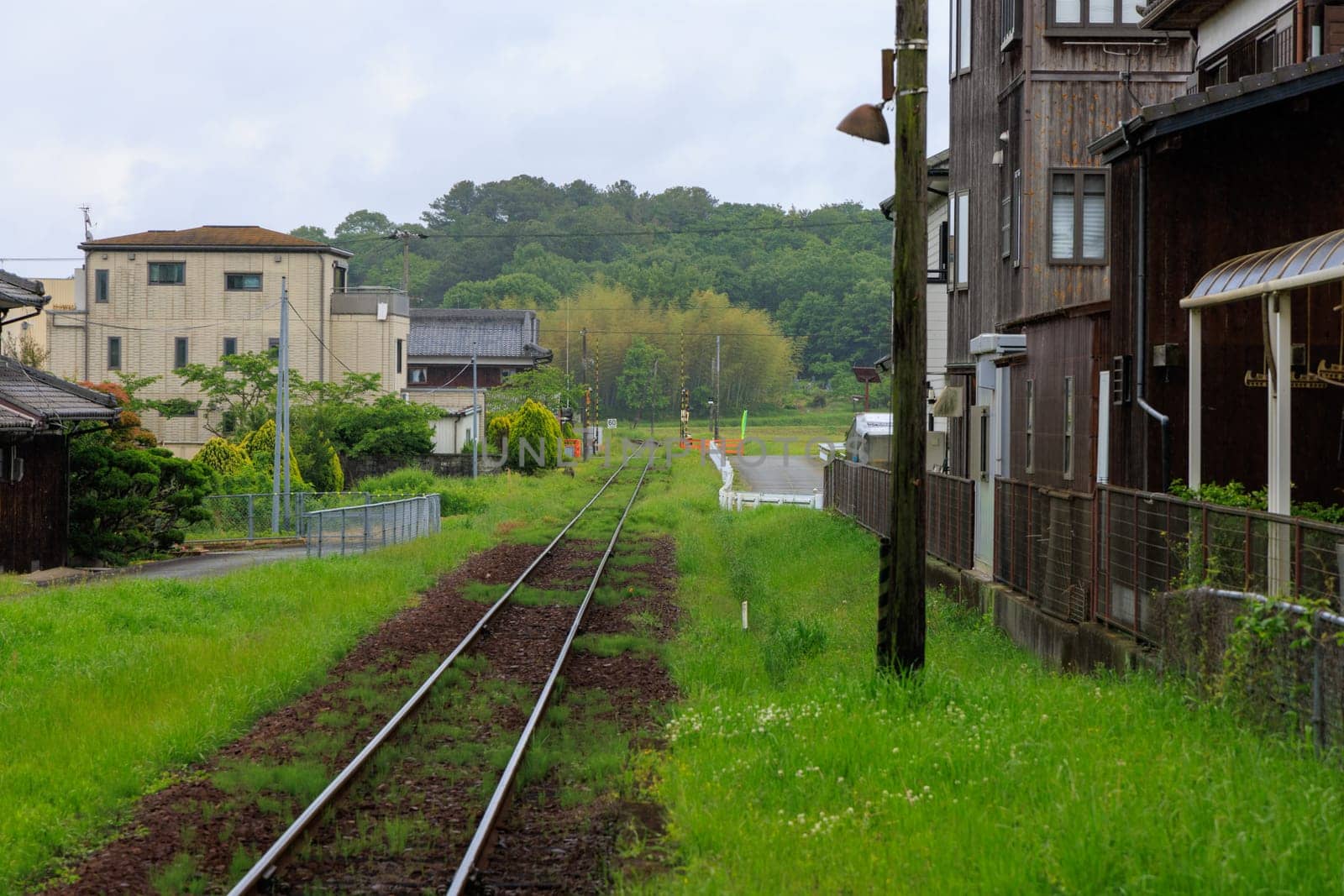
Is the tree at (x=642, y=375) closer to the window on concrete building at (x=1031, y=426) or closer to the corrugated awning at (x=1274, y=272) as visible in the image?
the window on concrete building at (x=1031, y=426)

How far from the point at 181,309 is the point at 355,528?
91.4 feet

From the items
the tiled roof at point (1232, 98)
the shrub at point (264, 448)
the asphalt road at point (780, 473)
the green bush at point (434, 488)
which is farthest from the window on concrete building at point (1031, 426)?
the asphalt road at point (780, 473)

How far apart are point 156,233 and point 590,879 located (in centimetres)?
4934

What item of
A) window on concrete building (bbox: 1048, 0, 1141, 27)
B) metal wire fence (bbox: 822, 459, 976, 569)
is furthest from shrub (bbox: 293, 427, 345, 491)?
window on concrete building (bbox: 1048, 0, 1141, 27)

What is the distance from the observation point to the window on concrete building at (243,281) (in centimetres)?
4969

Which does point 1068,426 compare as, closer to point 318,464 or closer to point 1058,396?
point 1058,396

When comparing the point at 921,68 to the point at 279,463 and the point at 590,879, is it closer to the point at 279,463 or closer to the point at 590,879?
the point at 590,879

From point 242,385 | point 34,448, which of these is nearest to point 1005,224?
point 34,448

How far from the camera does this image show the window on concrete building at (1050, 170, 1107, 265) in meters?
18.9

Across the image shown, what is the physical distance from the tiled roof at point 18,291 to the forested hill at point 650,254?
251ft

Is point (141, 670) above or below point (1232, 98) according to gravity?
below

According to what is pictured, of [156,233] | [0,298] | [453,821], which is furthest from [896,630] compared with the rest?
[156,233]

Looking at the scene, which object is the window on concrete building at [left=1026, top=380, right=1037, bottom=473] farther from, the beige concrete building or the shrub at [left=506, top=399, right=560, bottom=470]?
the beige concrete building

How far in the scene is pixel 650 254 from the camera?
12362 cm
